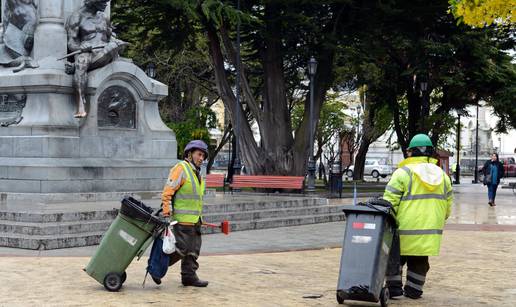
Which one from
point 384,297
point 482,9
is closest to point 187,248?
point 384,297

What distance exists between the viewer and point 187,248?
380 inches

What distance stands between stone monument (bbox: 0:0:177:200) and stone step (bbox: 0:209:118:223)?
2.24m

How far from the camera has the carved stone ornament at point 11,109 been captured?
17766 millimetres

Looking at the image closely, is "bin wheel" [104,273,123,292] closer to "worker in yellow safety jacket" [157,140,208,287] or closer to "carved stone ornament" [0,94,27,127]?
"worker in yellow safety jacket" [157,140,208,287]

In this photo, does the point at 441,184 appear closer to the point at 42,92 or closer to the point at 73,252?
the point at 73,252

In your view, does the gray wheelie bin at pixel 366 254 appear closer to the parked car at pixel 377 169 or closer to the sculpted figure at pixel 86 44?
the sculpted figure at pixel 86 44

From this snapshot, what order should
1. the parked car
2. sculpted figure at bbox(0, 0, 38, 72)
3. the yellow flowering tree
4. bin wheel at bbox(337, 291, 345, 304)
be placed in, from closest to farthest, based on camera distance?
bin wheel at bbox(337, 291, 345, 304) < the yellow flowering tree < sculpted figure at bbox(0, 0, 38, 72) < the parked car

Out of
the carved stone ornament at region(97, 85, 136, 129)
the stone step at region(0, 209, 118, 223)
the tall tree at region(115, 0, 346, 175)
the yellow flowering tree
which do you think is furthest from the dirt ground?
the tall tree at region(115, 0, 346, 175)

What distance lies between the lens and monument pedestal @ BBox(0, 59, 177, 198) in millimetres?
17047

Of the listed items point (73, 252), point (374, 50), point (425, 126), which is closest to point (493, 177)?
point (374, 50)

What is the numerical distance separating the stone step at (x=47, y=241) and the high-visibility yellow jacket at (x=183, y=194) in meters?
4.11

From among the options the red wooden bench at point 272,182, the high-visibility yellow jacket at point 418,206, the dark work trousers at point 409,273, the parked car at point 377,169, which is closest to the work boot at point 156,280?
the dark work trousers at point 409,273

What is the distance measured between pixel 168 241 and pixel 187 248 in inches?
18.2

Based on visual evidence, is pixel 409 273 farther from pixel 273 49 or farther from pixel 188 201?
pixel 273 49
